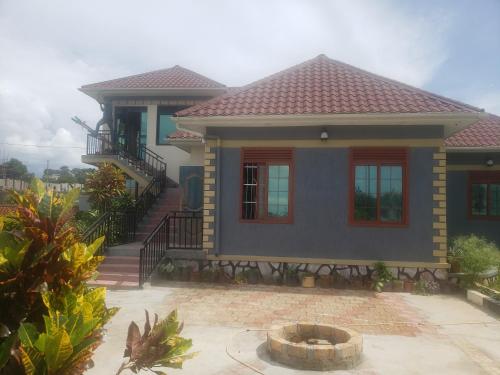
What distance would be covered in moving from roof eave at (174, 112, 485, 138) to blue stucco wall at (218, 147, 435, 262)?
2.19ft

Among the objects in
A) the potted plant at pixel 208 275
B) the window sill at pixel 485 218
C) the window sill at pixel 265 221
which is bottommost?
the potted plant at pixel 208 275

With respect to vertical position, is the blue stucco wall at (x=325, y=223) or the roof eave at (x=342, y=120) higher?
the roof eave at (x=342, y=120)

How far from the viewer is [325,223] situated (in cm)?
936

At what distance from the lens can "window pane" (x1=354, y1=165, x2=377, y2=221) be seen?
9.27 meters

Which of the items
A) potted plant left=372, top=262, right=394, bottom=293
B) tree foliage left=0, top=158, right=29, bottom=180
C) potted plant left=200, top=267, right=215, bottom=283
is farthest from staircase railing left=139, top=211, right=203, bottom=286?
tree foliage left=0, top=158, right=29, bottom=180

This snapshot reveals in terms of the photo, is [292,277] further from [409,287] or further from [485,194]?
[485,194]

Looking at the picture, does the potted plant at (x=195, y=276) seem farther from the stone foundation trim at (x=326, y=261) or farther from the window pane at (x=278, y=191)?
the window pane at (x=278, y=191)

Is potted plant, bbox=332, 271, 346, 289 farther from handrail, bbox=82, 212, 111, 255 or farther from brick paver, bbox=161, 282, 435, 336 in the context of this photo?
handrail, bbox=82, 212, 111, 255

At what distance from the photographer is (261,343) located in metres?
5.41

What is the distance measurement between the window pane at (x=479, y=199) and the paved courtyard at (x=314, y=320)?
482 centimetres

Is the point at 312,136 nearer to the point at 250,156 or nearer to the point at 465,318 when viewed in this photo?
the point at 250,156

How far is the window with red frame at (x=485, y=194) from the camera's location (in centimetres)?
1216

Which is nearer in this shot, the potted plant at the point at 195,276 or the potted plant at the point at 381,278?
the potted plant at the point at 381,278

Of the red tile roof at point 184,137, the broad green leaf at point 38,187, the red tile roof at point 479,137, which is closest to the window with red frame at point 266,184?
the red tile roof at point 184,137
